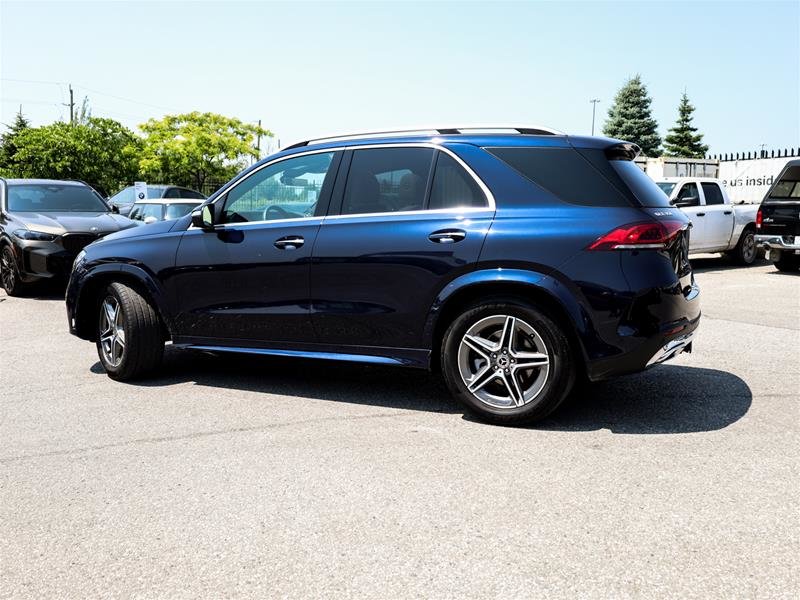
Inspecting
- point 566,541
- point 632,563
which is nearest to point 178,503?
point 566,541

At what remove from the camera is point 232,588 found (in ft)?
9.41

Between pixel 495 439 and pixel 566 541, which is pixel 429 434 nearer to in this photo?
pixel 495 439

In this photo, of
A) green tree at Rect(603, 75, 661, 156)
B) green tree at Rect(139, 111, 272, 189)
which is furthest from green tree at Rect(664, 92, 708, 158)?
green tree at Rect(139, 111, 272, 189)

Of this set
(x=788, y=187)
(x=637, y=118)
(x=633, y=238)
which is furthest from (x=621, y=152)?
(x=637, y=118)

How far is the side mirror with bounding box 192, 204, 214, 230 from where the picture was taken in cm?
576

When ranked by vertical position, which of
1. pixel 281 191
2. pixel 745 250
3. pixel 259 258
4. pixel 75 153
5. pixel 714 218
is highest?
pixel 75 153

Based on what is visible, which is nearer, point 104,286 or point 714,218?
point 104,286

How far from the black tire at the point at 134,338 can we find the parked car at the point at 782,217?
11380 millimetres

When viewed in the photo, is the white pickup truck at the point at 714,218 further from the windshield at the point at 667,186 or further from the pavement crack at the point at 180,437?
the pavement crack at the point at 180,437

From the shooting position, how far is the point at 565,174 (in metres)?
4.79

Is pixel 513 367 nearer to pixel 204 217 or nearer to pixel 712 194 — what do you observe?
pixel 204 217

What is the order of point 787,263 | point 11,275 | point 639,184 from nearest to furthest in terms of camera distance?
point 639,184 → point 11,275 → point 787,263

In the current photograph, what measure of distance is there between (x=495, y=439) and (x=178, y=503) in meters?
1.83

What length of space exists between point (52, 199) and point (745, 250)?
1294cm
